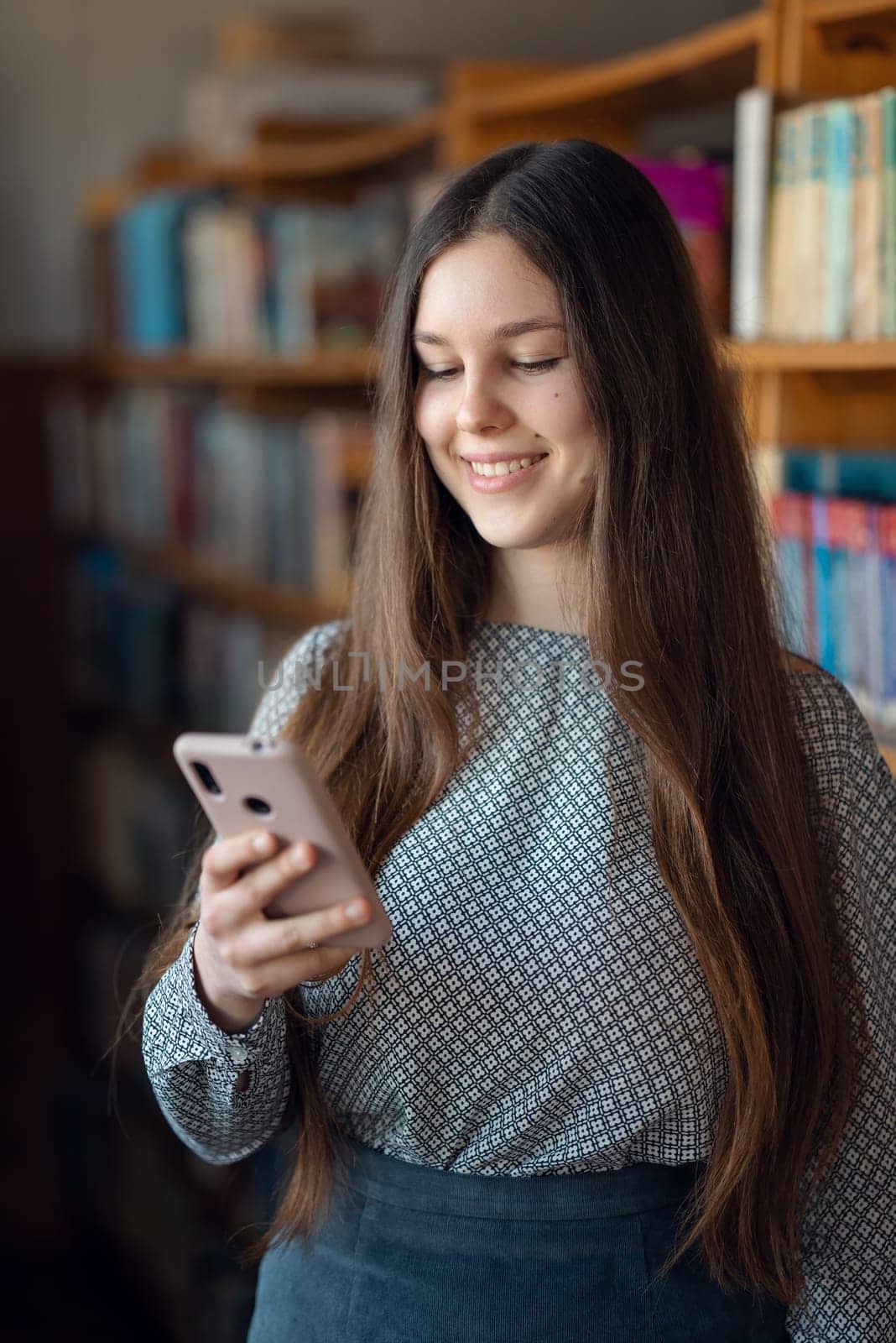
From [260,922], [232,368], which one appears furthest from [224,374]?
[260,922]

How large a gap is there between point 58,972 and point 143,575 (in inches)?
37.9

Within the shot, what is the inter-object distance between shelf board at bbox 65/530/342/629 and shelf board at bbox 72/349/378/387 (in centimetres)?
37

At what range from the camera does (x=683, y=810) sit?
40.4 inches

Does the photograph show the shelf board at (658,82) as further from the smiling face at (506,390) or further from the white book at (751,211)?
the smiling face at (506,390)

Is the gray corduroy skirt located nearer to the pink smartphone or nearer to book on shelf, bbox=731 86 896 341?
the pink smartphone

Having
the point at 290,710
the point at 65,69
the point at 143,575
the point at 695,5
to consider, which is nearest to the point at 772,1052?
the point at 290,710

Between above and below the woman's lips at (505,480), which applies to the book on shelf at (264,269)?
above

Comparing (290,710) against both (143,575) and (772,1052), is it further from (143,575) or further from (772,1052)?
(143,575)

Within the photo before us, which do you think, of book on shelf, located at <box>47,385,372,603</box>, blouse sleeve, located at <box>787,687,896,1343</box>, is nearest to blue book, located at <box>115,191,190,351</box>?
book on shelf, located at <box>47,385,372,603</box>

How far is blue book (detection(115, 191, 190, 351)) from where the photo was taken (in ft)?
9.55

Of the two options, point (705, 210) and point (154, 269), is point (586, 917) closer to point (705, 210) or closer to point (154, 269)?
point (705, 210)

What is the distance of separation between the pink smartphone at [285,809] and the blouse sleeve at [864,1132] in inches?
15.9

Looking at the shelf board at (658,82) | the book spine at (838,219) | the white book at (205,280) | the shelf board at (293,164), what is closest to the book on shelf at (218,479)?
the white book at (205,280)

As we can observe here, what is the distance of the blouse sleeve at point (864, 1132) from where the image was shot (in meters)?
1.05
